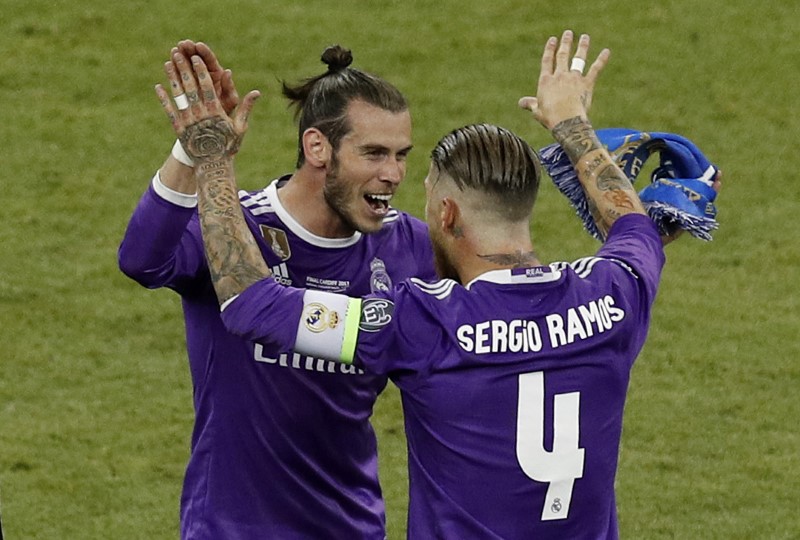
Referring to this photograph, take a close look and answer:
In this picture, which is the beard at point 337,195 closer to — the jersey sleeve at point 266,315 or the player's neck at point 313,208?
the player's neck at point 313,208

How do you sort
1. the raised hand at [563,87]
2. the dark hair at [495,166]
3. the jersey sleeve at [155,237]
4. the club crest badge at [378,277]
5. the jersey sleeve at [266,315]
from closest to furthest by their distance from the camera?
1. the jersey sleeve at [266,315]
2. the dark hair at [495,166]
3. the jersey sleeve at [155,237]
4. the raised hand at [563,87]
5. the club crest badge at [378,277]

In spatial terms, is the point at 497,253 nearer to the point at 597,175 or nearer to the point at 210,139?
the point at 597,175

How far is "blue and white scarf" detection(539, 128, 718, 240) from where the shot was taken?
458 centimetres

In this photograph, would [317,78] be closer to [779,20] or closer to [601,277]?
[601,277]

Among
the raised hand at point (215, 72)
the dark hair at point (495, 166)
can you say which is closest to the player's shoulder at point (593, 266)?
the dark hair at point (495, 166)

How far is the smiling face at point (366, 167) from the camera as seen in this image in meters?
4.91

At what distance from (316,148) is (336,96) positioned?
168 millimetres

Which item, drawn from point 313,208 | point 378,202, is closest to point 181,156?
point 313,208

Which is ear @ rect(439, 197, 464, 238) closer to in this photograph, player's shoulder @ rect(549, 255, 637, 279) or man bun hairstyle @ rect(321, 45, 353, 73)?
player's shoulder @ rect(549, 255, 637, 279)

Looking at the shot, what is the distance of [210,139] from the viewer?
4.34 meters

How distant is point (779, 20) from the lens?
44.5ft

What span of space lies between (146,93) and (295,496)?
814 cm

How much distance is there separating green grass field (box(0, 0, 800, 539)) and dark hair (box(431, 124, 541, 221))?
152 inches

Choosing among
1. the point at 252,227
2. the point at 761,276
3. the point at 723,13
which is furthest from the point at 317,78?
the point at 723,13
